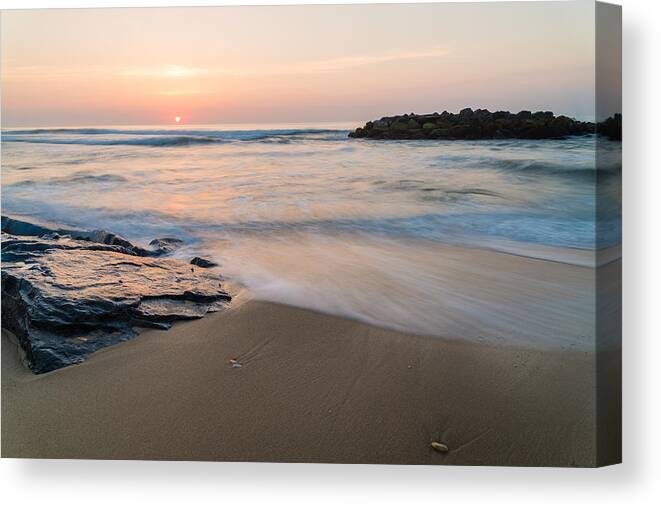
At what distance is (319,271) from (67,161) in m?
1.16

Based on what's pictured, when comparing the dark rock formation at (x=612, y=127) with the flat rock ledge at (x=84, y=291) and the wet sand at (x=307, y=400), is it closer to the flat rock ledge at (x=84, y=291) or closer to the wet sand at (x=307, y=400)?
the wet sand at (x=307, y=400)

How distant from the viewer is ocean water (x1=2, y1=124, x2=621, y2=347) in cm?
258

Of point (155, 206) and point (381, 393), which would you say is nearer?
point (381, 393)

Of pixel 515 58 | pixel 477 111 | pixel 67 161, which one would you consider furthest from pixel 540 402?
pixel 67 161

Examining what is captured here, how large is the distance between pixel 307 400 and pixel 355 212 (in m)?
0.77

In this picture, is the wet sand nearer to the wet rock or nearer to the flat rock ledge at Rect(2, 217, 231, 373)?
the flat rock ledge at Rect(2, 217, 231, 373)

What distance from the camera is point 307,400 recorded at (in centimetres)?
253

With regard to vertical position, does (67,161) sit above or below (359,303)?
above

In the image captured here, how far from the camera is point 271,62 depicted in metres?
2.68

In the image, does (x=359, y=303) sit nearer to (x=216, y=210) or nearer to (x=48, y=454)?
(x=216, y=210)

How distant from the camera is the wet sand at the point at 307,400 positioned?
248 centimetres

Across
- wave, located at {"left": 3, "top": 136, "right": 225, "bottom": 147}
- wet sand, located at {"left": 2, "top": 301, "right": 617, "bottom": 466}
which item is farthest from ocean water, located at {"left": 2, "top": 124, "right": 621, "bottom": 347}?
wet sand, located at {"left": 2, "top": 301, "right": 617, "bottom": 466}

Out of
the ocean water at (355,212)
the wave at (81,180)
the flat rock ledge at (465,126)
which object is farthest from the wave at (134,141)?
the flat rock ledge at (465,126)

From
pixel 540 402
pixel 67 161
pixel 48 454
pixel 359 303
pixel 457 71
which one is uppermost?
pixel 457 71
